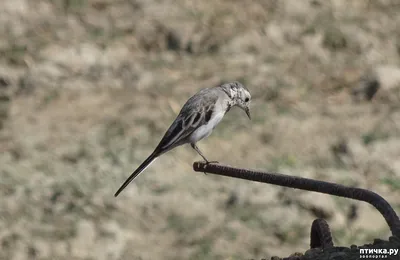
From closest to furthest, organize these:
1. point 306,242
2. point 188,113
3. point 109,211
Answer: point 188,113, point 306,242, point 109,211

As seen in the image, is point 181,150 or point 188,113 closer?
point 188,113

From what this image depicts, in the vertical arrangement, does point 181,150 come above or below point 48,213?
above

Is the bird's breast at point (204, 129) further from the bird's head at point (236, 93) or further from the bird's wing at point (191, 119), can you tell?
the bird's head at point (236, 93)

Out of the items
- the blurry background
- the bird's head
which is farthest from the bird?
the blurry background

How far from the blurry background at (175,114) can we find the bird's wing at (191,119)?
6.43ft

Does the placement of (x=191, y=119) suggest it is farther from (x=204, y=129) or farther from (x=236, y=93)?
(x=236, y=93)

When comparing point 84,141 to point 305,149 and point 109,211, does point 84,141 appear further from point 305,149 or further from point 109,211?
point 305,149

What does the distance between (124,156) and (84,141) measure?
25.6 inches

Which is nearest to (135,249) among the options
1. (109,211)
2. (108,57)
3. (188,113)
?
(109,211)

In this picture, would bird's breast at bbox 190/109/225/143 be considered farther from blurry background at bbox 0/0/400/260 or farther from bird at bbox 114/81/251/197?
blurry background at bbox 0/0/400/260

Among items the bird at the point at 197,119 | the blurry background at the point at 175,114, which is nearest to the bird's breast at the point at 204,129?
the bird at the point at 197,119

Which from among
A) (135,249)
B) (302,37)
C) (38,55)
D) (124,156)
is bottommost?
(135,249)

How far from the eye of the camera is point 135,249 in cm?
844

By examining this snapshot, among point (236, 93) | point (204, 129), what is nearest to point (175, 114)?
point (236, 93)
